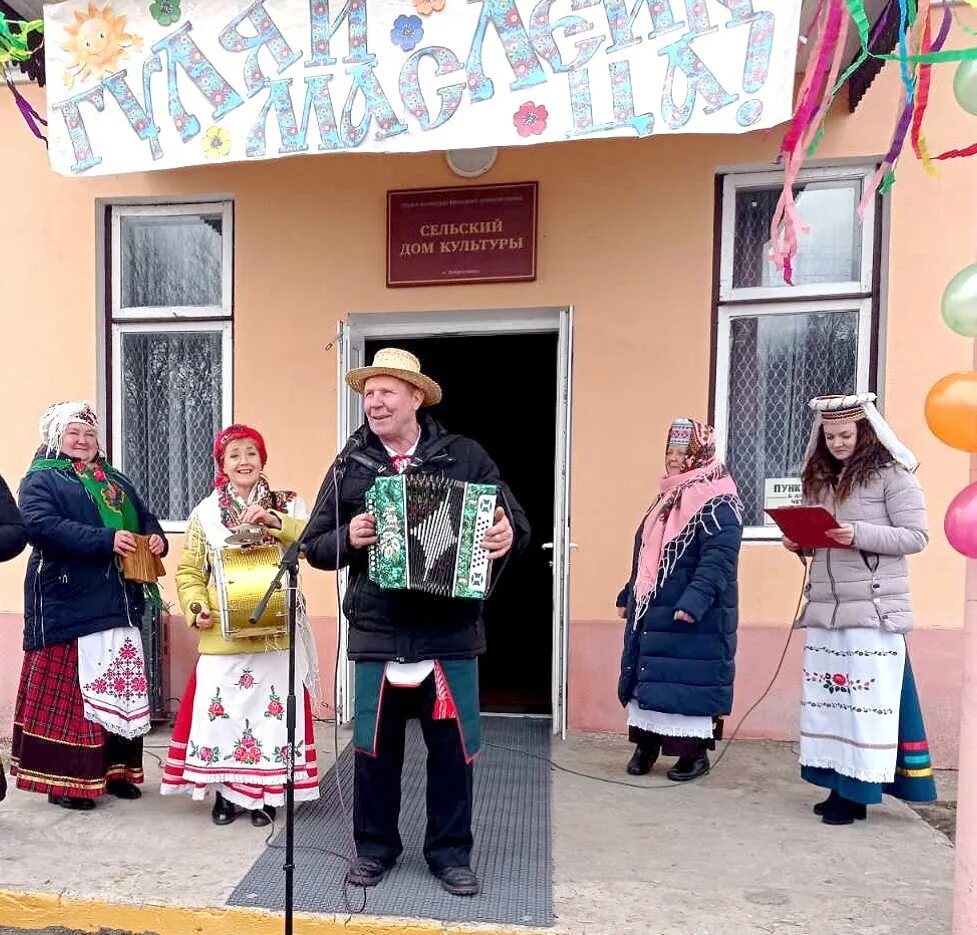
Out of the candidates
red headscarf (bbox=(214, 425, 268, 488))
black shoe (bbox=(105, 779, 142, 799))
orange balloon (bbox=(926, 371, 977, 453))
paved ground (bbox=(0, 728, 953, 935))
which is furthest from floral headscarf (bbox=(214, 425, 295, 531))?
orange balloon (bbox=(926, 371, 977, 453))

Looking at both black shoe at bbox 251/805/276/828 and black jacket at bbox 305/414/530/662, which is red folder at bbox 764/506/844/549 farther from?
black shoe at bbox 251/805/276/828

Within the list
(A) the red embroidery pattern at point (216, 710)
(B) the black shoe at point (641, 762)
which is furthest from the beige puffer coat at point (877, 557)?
(A) the red embroidery pattern at point (216, 710)

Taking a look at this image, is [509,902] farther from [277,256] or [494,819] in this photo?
[277,256]

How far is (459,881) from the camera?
9.42 feet

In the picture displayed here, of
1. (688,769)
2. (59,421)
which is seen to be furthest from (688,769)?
(59,421)

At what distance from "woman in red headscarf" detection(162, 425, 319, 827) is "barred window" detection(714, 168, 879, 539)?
9.17 feet

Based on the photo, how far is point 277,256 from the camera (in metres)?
5.09

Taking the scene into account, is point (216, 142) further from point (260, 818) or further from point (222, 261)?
point (260, 818)

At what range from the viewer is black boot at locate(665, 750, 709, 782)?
4.09 metres

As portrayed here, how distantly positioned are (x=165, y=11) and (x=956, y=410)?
3487 mm

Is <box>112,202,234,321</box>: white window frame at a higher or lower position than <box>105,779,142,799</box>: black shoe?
higher

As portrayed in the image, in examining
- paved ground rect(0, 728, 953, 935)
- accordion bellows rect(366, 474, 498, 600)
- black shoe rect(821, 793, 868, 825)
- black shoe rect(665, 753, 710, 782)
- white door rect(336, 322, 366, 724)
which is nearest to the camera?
accordion bellows rect(366, 474, 498, 600)

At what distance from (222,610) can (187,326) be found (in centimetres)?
268

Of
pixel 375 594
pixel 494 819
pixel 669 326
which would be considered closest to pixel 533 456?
pixel 669 326
